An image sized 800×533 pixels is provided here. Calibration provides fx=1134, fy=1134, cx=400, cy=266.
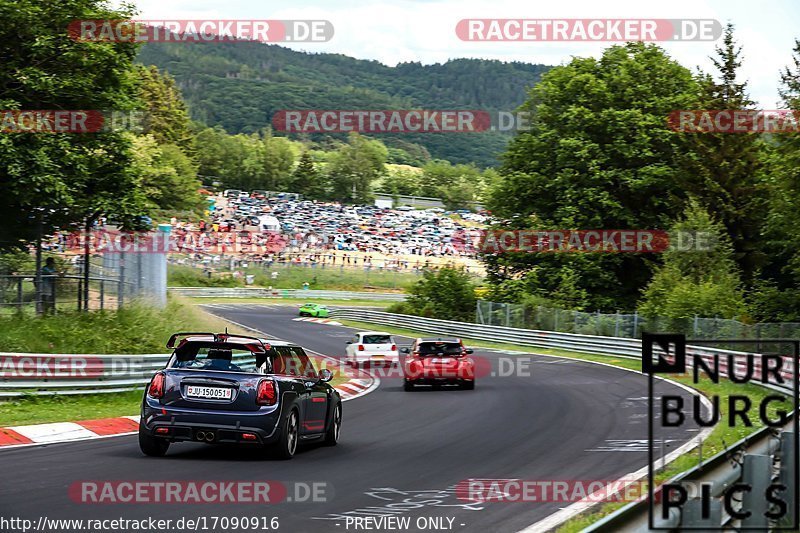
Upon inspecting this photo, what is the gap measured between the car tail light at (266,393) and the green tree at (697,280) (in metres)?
27.7

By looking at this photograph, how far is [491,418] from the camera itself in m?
20.2

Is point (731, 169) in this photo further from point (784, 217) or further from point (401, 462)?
point (401, 462)

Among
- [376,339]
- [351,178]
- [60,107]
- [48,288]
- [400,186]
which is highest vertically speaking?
[400,186]

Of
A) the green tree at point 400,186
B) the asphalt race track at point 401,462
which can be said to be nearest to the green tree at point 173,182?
the asphalt race track at point 401,462

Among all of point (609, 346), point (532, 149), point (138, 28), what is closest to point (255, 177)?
point (532, 149)

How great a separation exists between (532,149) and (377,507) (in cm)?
4691

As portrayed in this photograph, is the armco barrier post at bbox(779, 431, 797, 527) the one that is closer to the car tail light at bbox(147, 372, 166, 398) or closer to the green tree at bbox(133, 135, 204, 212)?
the car tail light at bbox(147, 372, 166, 398)

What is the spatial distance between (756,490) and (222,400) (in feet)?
24.6

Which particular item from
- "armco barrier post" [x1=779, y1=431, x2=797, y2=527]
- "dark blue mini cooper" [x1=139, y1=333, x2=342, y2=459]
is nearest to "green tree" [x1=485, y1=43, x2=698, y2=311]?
"dark blue mini cooper" [x1=139, y1=333, x2=342, y2=459]

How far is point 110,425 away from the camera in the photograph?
17562 millimetres

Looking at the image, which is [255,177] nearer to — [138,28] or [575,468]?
[138,28]

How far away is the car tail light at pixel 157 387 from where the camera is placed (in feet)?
43.7

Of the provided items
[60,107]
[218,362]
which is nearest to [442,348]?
[60,107]

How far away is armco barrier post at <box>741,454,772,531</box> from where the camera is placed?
702 centimetres
